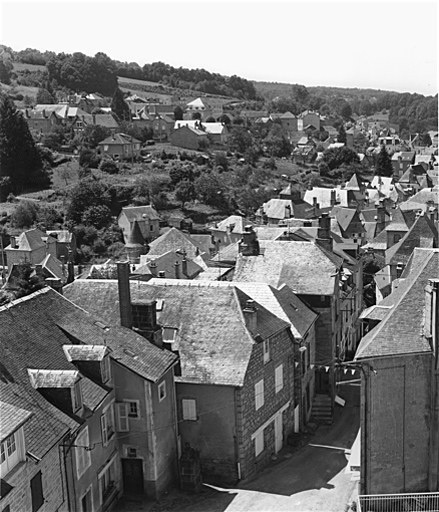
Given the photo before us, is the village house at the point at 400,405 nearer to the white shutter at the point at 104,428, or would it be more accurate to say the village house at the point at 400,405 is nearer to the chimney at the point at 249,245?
the white shutter at the point at 104,428

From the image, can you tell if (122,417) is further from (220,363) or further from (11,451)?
(11,451)

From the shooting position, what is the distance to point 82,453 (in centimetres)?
2677

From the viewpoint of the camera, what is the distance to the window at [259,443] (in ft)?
113

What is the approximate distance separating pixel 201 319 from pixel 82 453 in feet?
34.1

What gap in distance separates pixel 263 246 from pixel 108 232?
165 ft

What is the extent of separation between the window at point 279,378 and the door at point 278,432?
58.4 inches

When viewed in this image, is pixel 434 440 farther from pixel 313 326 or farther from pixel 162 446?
pixel 313 326

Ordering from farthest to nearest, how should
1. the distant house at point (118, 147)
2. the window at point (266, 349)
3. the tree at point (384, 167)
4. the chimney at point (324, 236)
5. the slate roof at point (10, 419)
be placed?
the tree at point (384, 167)
the distant house at point (118, 147)
the chimney at point (324, 236)
the window at point (266, 349)
the slate roof at point (10, 419)

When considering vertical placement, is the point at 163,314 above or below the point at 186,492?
above

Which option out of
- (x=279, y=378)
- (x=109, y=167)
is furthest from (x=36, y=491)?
(x=109, y=167)

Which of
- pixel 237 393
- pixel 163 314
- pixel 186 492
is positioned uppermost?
pixel 163 314

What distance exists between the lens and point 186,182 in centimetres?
11075

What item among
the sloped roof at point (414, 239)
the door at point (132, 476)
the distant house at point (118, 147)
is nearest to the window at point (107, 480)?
the door at point (132, 476)

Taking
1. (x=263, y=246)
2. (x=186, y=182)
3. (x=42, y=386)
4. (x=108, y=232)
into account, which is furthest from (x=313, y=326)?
(x=186, y=182)
